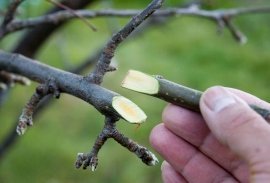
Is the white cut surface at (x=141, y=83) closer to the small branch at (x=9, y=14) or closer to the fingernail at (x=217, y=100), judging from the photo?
the fingernail at (x=217, y=100)

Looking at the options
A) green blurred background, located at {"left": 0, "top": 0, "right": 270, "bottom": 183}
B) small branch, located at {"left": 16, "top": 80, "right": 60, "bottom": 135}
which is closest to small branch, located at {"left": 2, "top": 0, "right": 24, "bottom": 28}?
small branch, located at {"left": 16, "top": 80, "right": 60, "bottom": 135}

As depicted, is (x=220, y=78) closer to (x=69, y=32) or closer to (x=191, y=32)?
(x=191, y=32)

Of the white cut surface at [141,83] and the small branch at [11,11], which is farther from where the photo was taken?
the small branch at [11,11]

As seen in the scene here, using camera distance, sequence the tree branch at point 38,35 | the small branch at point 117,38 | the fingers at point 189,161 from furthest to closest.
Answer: the tree branch at point 38,35 → the fingers at point 189,161 → the small branch at point 117,38

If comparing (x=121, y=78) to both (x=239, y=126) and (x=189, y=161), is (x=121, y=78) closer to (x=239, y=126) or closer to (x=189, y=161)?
(x=189, y=161)

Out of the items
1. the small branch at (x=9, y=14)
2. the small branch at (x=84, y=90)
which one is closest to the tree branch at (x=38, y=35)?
the small branch at (x=9, y=14)

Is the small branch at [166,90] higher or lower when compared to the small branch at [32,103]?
higher

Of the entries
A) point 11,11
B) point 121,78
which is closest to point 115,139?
point 11,11
